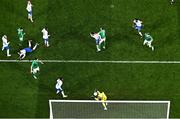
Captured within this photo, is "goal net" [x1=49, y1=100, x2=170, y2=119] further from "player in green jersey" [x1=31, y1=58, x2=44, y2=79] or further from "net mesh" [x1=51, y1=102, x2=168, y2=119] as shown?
"player in green jersey" [x1=31, y1=58, x2=44, y2=79]

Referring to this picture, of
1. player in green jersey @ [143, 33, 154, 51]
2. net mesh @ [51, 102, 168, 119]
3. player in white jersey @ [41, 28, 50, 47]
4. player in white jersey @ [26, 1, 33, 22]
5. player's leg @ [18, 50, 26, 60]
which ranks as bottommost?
net mesh @ [51, 102, 168, 119]

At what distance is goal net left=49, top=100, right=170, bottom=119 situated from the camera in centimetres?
3009

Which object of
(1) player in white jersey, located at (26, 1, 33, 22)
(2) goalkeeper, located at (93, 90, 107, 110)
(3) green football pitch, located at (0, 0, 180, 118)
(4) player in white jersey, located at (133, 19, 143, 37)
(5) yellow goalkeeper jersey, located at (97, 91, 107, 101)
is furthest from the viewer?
(1) player in white jersey, located at (26, 1, 33, 22)

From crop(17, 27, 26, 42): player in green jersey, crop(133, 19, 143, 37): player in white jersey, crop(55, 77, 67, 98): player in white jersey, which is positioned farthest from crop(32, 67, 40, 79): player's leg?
crop(133, 19, 143, 37): player in white jersey

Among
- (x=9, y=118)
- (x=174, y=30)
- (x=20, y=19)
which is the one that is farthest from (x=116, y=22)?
(x=9, y=118)

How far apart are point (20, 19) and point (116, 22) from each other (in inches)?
231

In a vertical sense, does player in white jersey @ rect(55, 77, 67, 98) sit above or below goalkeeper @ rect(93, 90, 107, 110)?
above

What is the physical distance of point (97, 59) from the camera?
33.5 m

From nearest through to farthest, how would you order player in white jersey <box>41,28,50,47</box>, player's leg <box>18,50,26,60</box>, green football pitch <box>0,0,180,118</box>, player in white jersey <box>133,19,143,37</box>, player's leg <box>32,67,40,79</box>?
green football pitch <box>0,0,180,118</box> → player's leg <box>32,67,40,79</box> → player's leg <box>18,50,26,60</box> → player in white jersey <box>41,28,50,47</box> → player in white jersey <box>133,19,143,37</box>

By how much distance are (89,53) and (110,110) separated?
4.57 m

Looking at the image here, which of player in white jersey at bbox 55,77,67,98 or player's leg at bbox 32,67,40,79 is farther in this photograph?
player's leg at bbox 32,67,40,79

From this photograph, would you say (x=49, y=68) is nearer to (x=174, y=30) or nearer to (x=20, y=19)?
(x=20, y=19)

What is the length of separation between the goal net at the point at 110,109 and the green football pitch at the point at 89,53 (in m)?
0.55

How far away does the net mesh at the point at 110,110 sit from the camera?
30.1 metres
